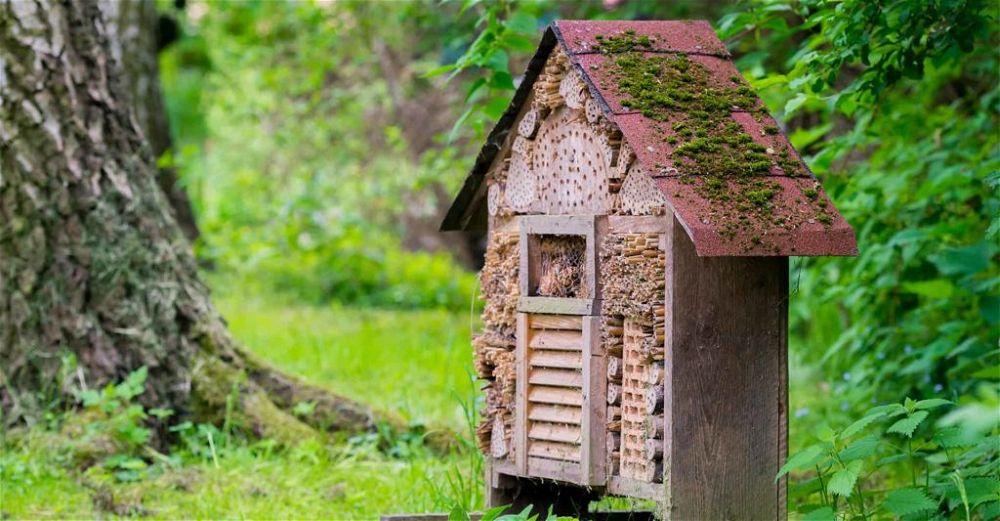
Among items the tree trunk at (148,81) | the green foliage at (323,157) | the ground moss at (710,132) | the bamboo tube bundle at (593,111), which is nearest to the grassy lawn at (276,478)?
the bamboo tube bundle at (593,111)

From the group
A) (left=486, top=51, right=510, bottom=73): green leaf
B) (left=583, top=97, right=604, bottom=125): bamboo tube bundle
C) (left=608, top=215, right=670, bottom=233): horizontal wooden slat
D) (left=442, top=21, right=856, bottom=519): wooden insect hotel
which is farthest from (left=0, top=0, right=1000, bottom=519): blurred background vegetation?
(left=583, top=97, right=604, bottom=125): bamboo tube bundle

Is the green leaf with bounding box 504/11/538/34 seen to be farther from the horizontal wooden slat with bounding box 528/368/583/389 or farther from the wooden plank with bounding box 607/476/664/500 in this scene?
the wooden plank with bounding box 607/476/664/500

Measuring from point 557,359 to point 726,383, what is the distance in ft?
1.71

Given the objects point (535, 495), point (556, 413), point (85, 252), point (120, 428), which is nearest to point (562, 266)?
point (556, 413)

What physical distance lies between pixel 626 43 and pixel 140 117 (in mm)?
8077

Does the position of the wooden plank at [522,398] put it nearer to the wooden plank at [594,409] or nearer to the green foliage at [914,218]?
the wooden plank at [594,409]

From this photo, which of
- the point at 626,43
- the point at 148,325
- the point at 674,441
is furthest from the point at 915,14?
the point at 148,325

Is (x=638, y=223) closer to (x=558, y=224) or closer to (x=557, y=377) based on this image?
(x=558, y=224)

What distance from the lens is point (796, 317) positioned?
9719 millimetres

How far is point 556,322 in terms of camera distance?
3441mm

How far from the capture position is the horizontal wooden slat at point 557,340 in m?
3.39

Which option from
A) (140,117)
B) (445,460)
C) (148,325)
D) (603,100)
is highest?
(140,117)

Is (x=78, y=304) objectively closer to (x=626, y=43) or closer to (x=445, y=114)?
(x=626, y=43)

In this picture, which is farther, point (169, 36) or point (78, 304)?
point (169, 36)
